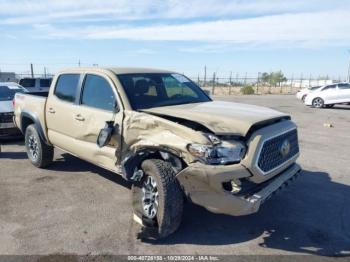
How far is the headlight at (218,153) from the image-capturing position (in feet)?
12.1

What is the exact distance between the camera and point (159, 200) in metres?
3.97

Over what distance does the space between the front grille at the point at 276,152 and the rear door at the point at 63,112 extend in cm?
306

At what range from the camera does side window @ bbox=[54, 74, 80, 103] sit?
5.86 m

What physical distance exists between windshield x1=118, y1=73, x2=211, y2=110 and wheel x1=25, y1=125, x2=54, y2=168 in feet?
8.44

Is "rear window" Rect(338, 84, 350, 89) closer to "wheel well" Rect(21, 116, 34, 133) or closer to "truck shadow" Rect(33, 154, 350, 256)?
"truck shadow" Rect(33, 154, 350, 256)

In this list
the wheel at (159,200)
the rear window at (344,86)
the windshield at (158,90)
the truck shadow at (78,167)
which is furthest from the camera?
the rear window at (344,86)

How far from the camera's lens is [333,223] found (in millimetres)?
4590

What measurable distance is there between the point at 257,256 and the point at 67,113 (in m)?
3.66

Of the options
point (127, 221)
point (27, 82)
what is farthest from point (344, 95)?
point (127, 221)

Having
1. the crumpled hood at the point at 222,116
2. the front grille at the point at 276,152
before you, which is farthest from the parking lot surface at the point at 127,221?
the crumpled hood at the point at 222,116

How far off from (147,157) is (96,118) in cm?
122

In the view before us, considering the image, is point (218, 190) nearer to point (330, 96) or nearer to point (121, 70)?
point (121, 70)

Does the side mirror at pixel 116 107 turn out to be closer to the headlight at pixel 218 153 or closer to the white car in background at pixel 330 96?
the headlight at pixel 218 153

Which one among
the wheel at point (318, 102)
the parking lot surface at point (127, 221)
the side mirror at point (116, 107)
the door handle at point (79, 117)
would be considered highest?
the side mirror at point (116, 107)
